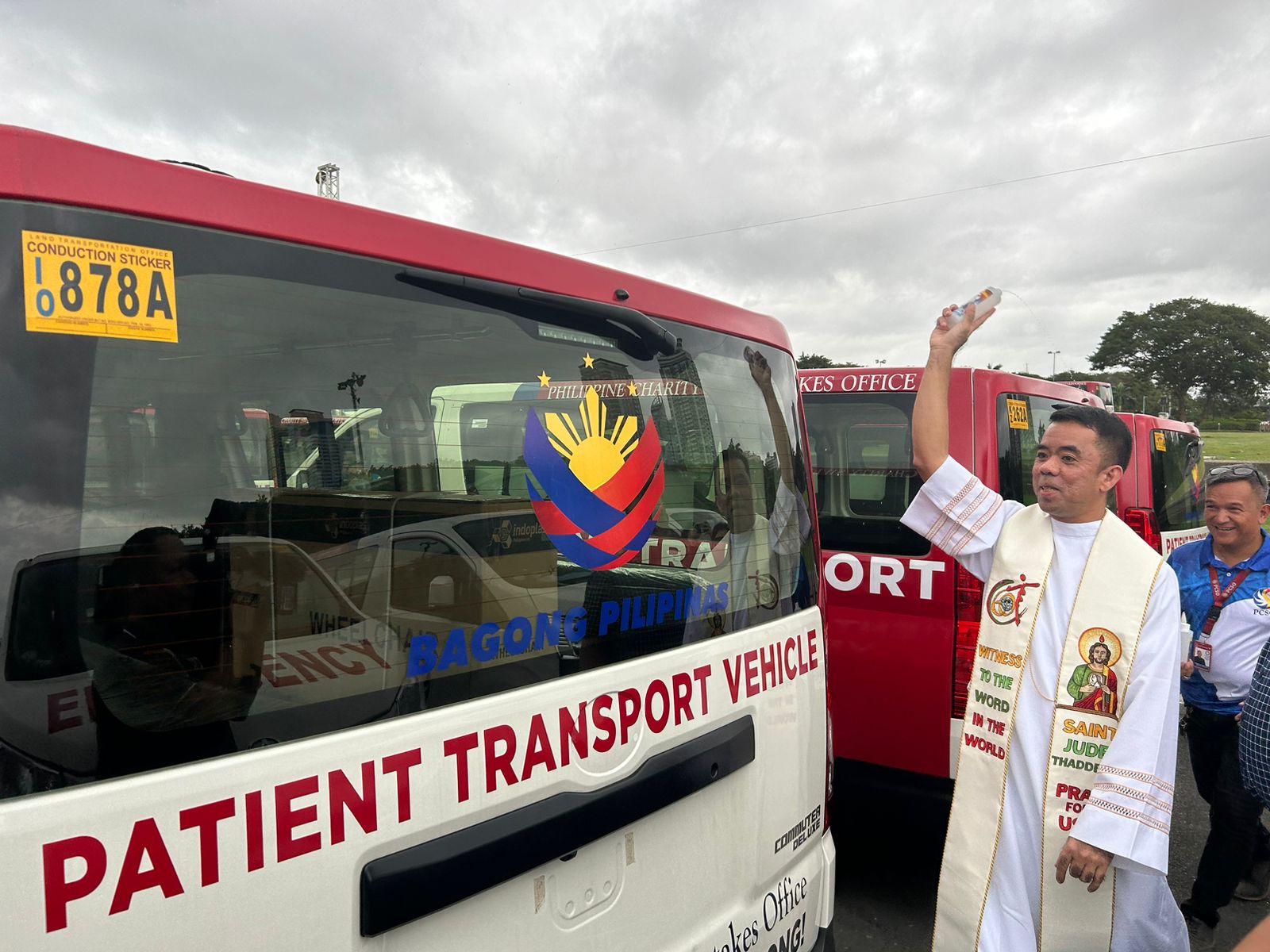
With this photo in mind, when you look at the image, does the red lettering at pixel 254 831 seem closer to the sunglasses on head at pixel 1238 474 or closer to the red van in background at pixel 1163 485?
the sunglasses on head at pixel 1238 474

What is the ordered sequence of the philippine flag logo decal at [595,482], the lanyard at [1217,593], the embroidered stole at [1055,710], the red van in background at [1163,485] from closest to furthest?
the philippine flag logo decal at [595,482] < the embroidered stole at [1055,710] < the lanyard at [1217,593] < the red van in background at [1163,485]

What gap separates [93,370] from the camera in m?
0.97

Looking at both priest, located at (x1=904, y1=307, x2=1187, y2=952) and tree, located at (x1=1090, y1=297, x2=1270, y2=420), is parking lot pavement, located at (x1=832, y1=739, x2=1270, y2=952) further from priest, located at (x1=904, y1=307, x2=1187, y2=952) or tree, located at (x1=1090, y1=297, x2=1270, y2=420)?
tree, located at (x1=1090, y1=297, x2=1270, y2=420)

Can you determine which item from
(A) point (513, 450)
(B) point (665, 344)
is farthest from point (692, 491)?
(A) point (513, 450)

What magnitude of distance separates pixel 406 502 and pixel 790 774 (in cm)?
127

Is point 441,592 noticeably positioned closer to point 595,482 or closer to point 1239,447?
point 595,482

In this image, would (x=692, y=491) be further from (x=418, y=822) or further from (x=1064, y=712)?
(x=1064, y=712)

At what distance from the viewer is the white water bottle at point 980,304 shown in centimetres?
226

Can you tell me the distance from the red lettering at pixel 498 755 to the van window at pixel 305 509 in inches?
2.7

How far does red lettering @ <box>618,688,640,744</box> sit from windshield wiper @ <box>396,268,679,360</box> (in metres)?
0.68

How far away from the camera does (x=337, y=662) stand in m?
1.18

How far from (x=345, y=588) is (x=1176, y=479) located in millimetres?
6853

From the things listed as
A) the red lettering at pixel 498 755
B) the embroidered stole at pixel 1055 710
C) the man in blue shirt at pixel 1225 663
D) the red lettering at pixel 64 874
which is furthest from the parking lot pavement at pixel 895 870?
the red lettering at pixel 64 874

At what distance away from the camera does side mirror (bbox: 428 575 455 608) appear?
1301 millimetres
